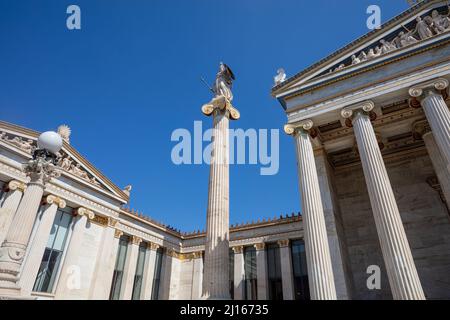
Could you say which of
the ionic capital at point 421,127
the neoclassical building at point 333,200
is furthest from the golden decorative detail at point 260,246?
the ionic capital at point 421,127

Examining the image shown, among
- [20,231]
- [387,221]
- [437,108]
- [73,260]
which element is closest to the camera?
[20,231]

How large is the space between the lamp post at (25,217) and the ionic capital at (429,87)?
52.4 ft

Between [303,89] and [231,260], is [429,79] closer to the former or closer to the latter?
[303,89]

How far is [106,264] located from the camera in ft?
74.5

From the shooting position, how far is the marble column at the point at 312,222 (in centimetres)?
1138

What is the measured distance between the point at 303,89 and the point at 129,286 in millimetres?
22520

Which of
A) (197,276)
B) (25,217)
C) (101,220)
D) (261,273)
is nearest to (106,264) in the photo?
(101,220)

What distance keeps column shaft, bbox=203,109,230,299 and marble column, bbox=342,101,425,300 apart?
24.4 feet

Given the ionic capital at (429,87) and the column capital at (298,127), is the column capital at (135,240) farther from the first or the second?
the ionic capital at (429,87)

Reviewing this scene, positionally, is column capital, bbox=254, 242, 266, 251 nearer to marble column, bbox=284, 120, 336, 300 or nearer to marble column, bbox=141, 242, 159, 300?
marble column, bbox=141, 242, 159, 300

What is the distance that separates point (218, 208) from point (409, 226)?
11.7 meters

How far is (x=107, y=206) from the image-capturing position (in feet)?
79.2

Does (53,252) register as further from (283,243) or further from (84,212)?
(283,243)
